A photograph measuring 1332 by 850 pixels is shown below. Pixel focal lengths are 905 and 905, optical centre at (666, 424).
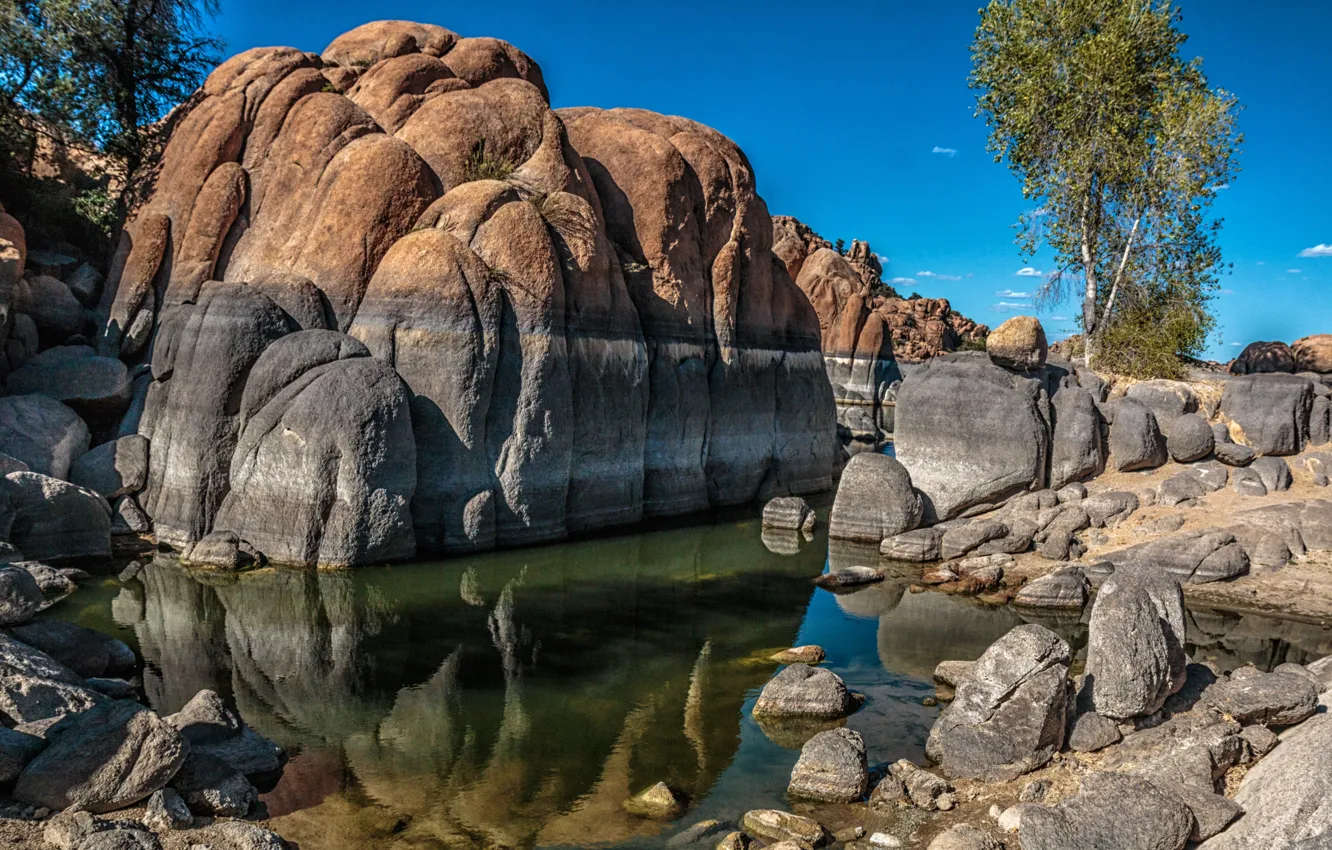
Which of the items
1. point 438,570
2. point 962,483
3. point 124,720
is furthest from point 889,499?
point 124,720

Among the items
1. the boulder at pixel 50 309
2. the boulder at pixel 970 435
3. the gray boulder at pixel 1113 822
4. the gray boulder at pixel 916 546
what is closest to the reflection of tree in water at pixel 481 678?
the gray boulder at pixel 916 546

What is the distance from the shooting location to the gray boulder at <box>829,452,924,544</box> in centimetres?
2005

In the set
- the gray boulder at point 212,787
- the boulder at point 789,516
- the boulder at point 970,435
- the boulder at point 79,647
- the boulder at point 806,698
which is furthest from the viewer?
the boulder at point 789,516

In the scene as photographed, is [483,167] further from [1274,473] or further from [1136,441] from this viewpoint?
[1274,473]

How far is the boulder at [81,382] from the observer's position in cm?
1930

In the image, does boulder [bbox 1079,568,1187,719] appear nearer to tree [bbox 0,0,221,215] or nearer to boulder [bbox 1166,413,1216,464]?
boulder [bbox 1166,413,1216,464]

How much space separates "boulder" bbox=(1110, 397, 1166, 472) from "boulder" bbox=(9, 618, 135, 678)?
61.5 ft

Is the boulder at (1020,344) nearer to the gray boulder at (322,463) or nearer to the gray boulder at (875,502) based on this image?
the gray boulder at (875,502)

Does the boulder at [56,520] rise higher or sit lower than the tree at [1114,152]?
lower

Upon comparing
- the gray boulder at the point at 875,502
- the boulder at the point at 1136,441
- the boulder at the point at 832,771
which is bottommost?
the boulder at the point at 832,771

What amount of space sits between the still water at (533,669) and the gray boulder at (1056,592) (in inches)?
21.1

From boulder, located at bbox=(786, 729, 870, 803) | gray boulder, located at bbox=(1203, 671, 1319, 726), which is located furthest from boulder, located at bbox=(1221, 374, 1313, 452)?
boulder, located at bbox=(786, 729, 870, 803)

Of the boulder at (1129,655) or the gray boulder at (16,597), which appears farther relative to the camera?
the gray boulder at (16,597)

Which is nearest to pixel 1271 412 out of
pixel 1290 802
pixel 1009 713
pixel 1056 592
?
pixel 1056 592
